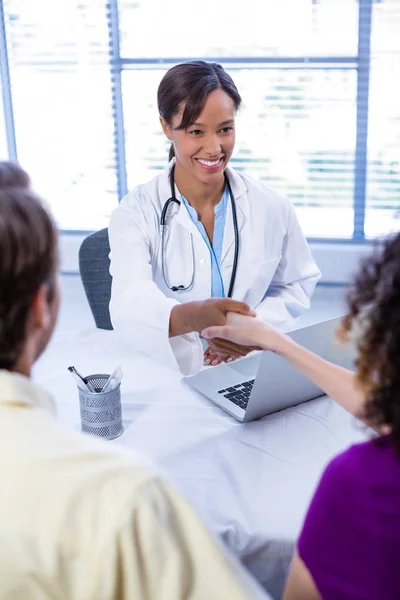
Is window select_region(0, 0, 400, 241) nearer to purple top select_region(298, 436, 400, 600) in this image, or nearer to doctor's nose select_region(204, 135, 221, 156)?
doctor's nose select_region(204, 135, 221, 156)

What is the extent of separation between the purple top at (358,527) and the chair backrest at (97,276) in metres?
1.40

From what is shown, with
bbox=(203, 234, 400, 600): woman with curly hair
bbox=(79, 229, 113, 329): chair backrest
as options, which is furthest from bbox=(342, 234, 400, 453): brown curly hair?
bbox=(79, 229, 113, 329): chair backrest

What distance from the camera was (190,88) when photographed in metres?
1.86

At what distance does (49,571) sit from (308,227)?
2.70 meters

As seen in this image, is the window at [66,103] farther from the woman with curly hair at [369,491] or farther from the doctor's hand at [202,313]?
the woman with curly hair at [369,491]

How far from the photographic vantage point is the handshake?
1470mm

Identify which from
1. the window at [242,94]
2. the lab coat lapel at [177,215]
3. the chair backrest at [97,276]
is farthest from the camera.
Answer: the window at [242,94]

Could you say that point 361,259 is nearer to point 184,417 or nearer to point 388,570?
point 388,570

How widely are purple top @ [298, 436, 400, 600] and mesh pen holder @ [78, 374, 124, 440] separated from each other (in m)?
0.57

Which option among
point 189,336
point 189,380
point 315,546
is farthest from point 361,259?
point 189,336

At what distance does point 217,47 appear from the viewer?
311 cm

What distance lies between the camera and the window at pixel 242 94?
3.00m

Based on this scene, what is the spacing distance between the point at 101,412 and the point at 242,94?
2147 millimetres

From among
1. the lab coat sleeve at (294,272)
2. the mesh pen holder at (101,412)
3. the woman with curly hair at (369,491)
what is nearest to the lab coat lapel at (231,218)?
the lab coat sleeve at (294,272)
